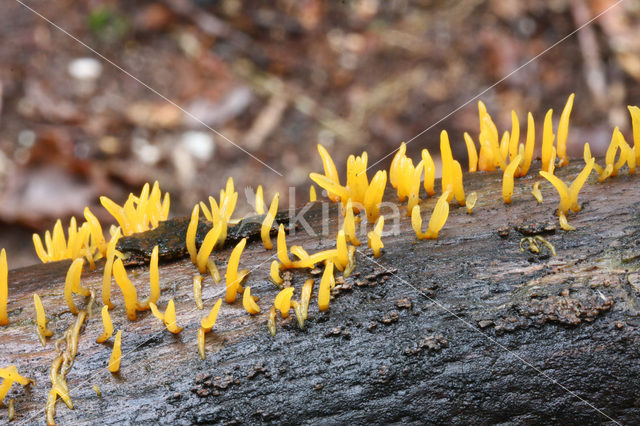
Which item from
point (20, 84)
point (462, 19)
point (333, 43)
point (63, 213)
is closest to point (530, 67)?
point (462, 19)

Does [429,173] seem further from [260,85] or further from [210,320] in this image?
[260,85]

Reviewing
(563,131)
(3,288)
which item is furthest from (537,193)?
(3,288)

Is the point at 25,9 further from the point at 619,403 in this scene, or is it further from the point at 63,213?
the point at 619,403

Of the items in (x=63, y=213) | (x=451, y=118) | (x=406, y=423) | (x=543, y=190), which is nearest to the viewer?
(x=406, y=423)

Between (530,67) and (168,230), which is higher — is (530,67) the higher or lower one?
the higher one

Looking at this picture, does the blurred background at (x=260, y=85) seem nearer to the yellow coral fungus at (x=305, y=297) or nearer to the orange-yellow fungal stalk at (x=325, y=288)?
the yellow coral fungus at (x=305, y=297)

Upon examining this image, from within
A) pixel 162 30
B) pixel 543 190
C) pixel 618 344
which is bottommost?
pixel 618 344
